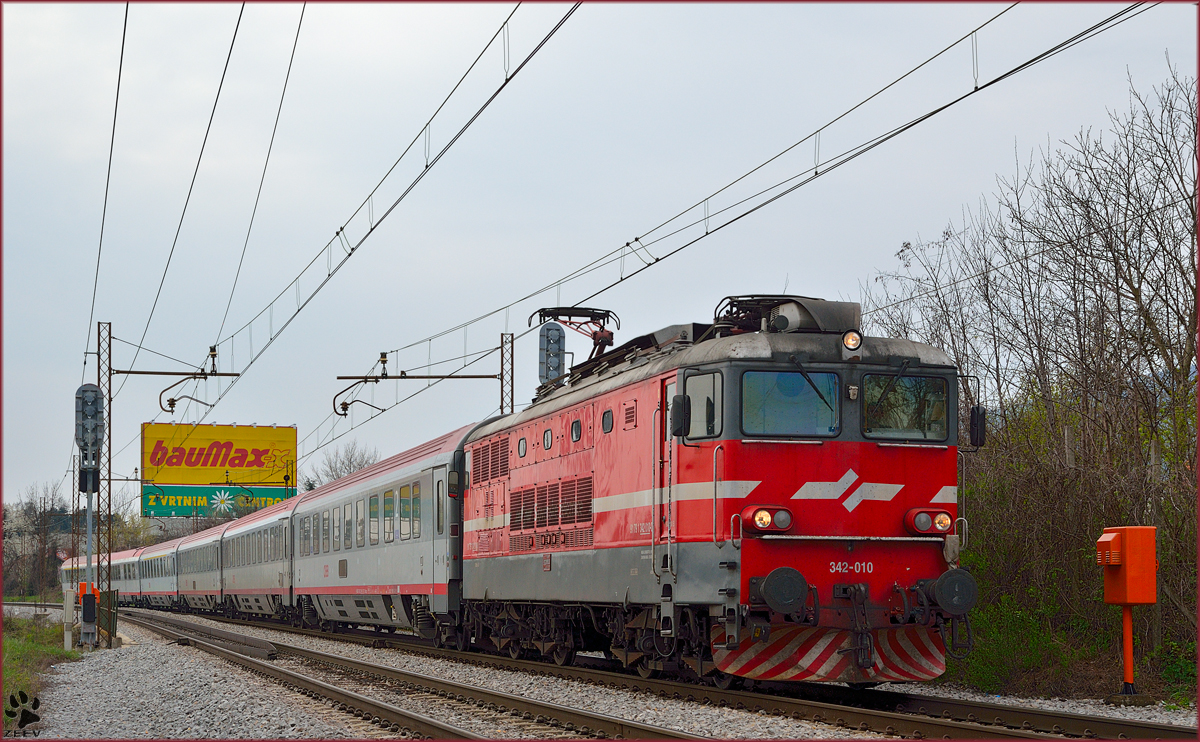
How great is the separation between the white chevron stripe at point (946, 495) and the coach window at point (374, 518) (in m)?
14.9

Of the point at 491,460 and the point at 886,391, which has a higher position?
the point at 886,391

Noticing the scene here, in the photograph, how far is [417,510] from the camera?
21.7 m

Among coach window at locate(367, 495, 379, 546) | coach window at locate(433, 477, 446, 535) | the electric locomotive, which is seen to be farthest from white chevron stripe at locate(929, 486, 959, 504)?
coach window at locate(367, 495, 379, 546)

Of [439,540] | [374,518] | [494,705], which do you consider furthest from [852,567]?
[374,518]

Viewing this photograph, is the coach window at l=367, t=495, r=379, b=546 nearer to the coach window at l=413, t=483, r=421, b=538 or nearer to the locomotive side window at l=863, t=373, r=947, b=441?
the coach window at l=413, t=483, r=421, b=538

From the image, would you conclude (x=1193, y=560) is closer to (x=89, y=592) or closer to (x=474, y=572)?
(x=474, y=572)

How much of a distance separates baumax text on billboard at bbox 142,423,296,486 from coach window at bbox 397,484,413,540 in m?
42.6

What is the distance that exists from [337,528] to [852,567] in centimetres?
1849

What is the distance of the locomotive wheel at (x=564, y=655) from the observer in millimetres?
16469

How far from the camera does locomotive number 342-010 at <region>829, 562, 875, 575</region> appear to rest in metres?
11.7

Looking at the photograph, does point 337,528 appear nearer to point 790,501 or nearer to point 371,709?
point 371,709

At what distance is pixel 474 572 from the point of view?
747 inches

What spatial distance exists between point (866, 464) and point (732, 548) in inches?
66.3

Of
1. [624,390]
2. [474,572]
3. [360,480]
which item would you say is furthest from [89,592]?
[624,390]
